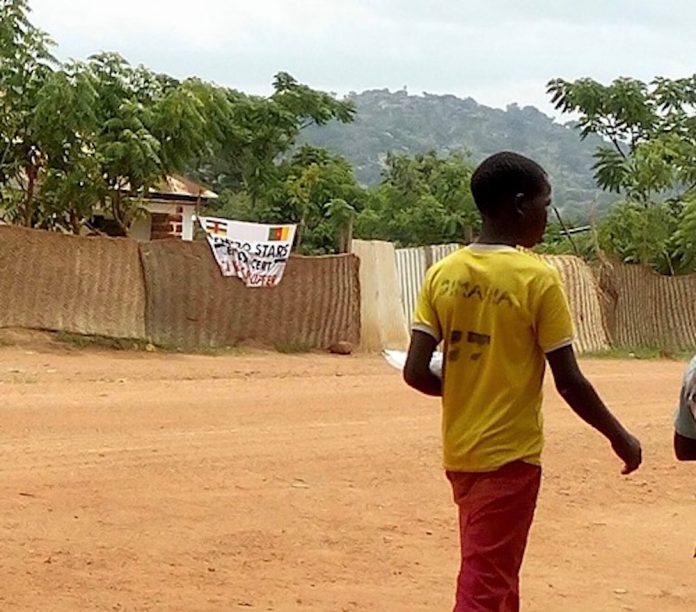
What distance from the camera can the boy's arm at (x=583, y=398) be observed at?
3.52 m

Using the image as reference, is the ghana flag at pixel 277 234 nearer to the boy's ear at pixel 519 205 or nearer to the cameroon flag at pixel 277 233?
the cameroon flag at pixel 277 233

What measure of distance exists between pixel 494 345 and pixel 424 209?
979 inches

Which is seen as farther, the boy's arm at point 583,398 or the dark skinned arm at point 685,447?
the boy's arm at point 583,398

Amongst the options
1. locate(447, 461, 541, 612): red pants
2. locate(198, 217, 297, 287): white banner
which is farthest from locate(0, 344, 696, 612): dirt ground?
locate(198, 217, 297, 287): white banner

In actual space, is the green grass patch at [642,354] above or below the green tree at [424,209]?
below

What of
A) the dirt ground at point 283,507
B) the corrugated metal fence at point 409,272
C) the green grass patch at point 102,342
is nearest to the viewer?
the dirt ground at point 283,507

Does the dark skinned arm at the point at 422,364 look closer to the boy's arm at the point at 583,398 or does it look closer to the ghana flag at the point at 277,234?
the boy's arm at the point at 583,398

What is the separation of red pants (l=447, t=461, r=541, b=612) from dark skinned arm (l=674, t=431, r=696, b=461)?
1.48 feet

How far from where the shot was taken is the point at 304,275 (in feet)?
57.7

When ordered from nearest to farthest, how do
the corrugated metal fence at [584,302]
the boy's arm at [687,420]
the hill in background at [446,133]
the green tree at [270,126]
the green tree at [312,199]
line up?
the boy's arm at [687,420] → the corrugated metal fence at [584,302] → the green tree at [312,199] → the green tree at [270,126] → the hill in background at [446,133]

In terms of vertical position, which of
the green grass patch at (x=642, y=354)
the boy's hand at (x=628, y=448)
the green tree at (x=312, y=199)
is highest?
the green tree at (x=312, y=199)

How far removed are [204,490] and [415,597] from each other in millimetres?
2242

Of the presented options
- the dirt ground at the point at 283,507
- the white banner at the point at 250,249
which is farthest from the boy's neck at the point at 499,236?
the white banner at the point at 250,249

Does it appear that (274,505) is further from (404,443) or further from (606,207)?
(606,207)
